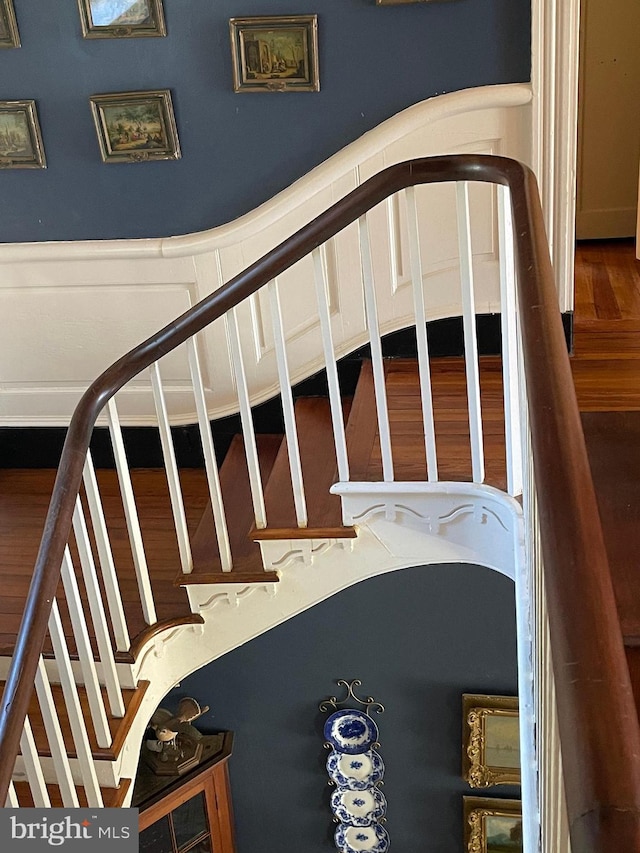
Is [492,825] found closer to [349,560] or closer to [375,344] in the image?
[349,560]

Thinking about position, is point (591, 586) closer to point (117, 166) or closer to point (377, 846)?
point (117, 166)

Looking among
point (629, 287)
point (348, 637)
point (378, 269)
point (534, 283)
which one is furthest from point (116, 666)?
point (629, 287)

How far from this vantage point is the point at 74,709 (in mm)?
2123

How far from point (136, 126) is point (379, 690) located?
8.01 ft

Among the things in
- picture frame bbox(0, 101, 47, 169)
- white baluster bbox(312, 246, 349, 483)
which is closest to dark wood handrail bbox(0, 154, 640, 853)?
white baluster bbox(312, 246, 349, 483)

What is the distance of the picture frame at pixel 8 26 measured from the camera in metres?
2.90

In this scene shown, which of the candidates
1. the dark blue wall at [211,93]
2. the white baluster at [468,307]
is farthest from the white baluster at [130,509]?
the dark blue wall at [211,93]

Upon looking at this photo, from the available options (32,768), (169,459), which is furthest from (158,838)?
(169,459)

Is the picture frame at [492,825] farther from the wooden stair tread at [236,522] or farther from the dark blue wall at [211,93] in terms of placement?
the dark blue wall at [211,93]

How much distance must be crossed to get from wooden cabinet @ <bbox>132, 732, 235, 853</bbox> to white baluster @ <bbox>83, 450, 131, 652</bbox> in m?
1.26

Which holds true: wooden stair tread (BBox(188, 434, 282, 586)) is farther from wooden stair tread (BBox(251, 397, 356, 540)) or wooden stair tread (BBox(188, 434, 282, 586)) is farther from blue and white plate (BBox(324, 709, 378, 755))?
blue and white plate (BBox(324, 709, 378, 755))

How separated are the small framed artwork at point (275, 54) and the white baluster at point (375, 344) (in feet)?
3.28

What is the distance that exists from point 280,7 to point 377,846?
11.4ft

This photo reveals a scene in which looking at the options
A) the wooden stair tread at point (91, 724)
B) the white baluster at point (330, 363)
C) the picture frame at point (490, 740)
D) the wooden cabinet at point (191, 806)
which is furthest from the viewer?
the picture frame at point (490, 740)
